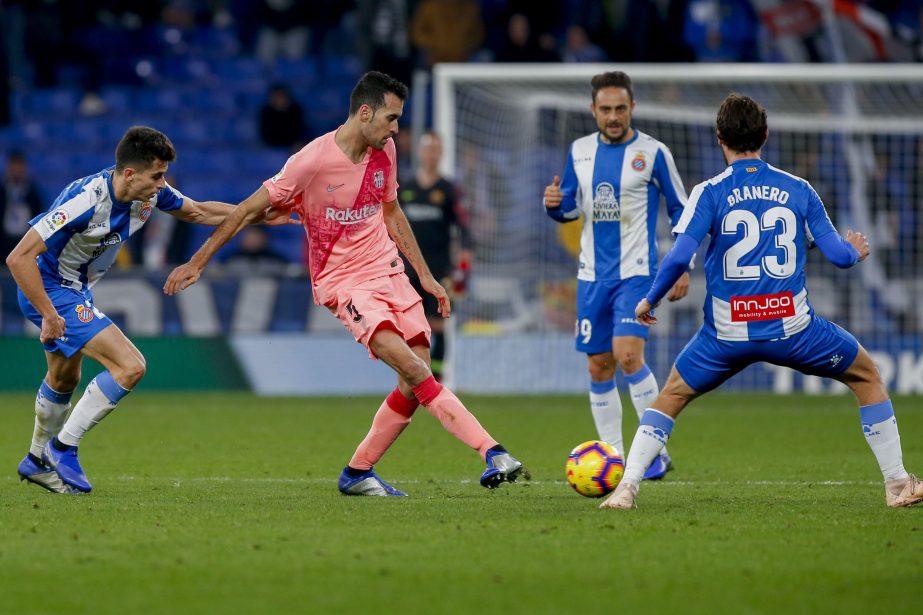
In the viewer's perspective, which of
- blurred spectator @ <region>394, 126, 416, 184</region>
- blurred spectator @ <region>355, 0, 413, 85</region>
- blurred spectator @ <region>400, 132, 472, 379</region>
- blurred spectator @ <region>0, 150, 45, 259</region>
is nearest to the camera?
blurred spectator @ <region>400, 132, 472, 379</region>

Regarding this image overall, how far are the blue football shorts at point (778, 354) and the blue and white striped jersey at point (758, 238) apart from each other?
1.7 inches

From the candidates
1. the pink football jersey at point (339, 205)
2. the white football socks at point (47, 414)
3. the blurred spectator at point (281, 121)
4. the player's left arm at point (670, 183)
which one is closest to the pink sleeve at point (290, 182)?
the pink football jersey at point (339, 205)

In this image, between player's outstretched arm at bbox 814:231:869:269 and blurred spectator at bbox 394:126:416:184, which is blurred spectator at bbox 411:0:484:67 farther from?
player's outstretched arm at bbox 814:231:869:269

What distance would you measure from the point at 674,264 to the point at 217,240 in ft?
7.00

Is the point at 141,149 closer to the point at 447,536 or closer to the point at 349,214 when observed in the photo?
the point at 349,214

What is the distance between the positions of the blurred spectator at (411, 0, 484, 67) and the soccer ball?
13.3 metres

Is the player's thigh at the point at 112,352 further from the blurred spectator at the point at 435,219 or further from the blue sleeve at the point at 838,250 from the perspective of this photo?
the blurred spectator at the point at 435,219

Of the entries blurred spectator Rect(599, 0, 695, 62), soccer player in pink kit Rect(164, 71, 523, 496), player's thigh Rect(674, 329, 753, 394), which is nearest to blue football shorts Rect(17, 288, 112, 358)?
soccer player in pink kit Rect(164, 71, 523, 496)

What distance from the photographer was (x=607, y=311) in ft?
28.6

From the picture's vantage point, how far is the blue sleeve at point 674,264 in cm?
648

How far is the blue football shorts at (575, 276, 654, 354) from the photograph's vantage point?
8562mm

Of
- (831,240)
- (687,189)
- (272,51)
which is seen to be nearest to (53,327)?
(831,240)

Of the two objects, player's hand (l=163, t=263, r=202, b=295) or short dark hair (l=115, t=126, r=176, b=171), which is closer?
player's hand (l=163, t=263, r=202, b=295)

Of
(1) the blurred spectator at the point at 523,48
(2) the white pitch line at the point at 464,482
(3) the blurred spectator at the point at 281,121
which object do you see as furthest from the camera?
(3) the blurred spectator at the point at 281,121
